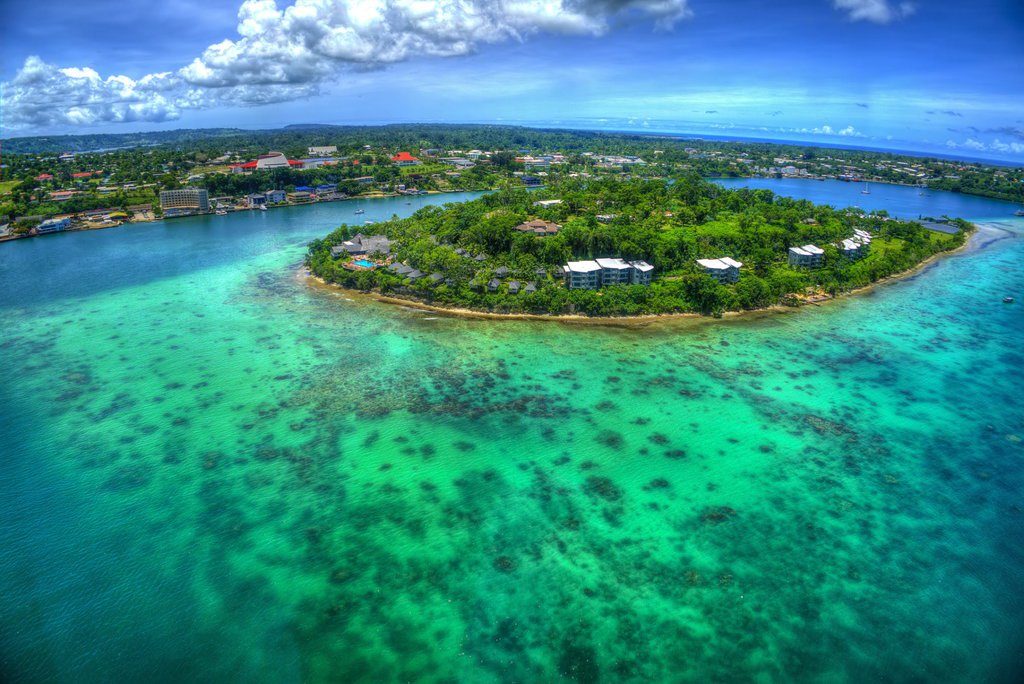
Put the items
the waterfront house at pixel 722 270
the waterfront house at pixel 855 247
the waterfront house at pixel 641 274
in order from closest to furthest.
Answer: the waterfront house at pixel 641 274, the waterfront house at pixel 722 270, the waterfront house at pixel 855 247

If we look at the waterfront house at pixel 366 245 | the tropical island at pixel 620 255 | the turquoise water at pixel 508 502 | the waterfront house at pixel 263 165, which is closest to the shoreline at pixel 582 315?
the tropical island at pixel 620 255

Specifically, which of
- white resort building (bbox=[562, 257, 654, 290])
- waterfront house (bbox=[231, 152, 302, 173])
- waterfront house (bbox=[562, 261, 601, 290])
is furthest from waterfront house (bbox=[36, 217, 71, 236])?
waterfront house (bbox=[562, 261, 601, 290])

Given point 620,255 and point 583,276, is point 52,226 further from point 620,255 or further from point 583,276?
point 620,255

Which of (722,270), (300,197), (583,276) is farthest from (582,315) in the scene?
(300,197)

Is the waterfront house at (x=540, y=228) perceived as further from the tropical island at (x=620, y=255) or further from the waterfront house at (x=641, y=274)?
the waterfront house at (x=641, y=274)

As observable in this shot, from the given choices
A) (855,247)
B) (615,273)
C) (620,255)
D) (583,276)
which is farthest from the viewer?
(855,247)

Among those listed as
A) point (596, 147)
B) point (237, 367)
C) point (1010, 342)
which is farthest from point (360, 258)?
point (596, 147)

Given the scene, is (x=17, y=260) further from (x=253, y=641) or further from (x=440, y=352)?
(x=253, y=641)
